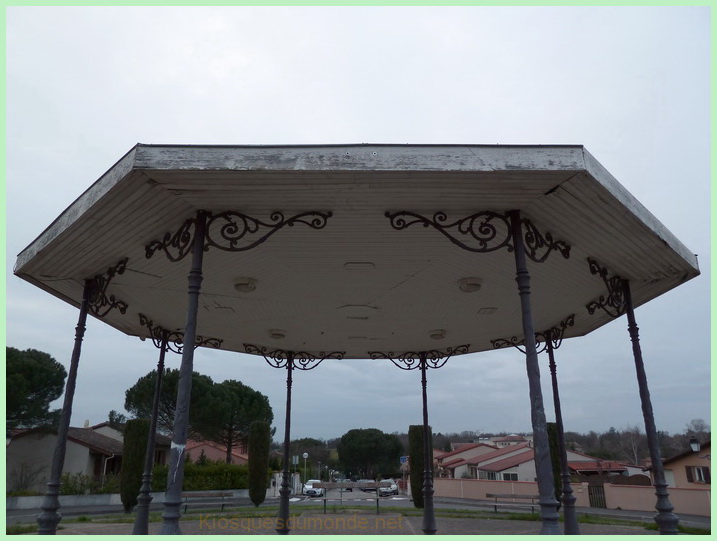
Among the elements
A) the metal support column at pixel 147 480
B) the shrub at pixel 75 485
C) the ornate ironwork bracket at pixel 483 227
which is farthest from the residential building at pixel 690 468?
the shrub at pixel 75 485

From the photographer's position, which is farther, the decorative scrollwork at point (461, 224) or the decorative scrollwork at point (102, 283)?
the decorative scrollwork at point (102, 283)

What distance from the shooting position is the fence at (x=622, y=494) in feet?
71.5

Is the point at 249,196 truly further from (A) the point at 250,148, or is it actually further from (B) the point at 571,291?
(B) the point at 571,291

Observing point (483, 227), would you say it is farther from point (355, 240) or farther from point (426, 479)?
point (426, 479)

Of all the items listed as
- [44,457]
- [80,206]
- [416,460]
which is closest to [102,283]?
[80,206]

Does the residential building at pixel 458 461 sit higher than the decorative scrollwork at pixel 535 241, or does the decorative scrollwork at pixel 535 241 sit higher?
the decorative scrollwork at pixel 535 241

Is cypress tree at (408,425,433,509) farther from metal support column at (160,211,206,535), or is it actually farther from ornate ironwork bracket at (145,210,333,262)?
metal support column at (160,211,206,535)

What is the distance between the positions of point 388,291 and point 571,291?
292cm

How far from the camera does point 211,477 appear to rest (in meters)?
32.2

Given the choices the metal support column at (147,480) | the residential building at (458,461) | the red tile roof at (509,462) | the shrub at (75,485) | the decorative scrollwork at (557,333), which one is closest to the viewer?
the metal support column at (147,480)

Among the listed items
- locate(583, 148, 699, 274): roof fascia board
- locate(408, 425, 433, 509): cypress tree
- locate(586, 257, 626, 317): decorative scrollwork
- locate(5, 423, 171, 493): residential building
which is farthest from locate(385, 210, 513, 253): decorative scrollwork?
locate(5, 423, 171, 493): residential building

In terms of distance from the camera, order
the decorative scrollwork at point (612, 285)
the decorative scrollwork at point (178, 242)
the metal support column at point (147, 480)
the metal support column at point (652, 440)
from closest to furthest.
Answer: the decorative scrollwork at point (178, 242) < the metal support column at point (652, 440) < the decorative scrollwork at point (612, 285) < the metal support column at point (147, 480)

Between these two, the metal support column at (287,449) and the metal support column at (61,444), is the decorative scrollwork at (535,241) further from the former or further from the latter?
the metal support column at (287,449)

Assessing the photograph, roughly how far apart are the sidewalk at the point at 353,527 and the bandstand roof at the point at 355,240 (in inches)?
217
